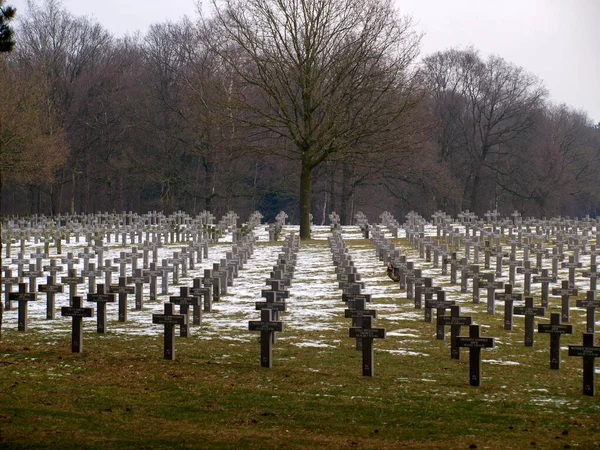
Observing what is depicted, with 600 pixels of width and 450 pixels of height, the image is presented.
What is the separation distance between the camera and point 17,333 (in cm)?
1446

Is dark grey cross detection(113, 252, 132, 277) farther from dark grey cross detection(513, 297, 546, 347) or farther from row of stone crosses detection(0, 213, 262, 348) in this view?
dark grey cross detection(513, 297, 546, 347)

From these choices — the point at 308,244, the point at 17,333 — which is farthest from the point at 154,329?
the point at 308,244

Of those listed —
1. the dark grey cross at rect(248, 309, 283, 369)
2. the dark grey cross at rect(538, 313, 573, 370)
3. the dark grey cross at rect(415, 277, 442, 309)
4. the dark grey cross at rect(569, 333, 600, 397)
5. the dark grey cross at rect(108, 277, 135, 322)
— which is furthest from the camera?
the dark grey cross at rect(415, 277, 442, 309)

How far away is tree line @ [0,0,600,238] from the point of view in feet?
119

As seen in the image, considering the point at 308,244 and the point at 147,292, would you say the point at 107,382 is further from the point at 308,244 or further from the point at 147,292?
the point at 308,244

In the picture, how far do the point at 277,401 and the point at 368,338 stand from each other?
1952 millimetres

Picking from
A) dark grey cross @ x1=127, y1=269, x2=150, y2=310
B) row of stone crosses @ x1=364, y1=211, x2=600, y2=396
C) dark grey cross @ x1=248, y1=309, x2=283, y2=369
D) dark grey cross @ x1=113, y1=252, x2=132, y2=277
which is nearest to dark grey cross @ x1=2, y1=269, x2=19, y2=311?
dark grey cross @ x1=127, y1=269, x2=150, y2=310

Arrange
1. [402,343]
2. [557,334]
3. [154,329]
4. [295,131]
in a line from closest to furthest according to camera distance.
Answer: [557,334] < [402,343] < [154,329] < [295,131]

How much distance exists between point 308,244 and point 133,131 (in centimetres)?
3004

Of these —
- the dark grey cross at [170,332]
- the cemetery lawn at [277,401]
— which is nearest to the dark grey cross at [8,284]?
the cemetery lawn at [277,401]

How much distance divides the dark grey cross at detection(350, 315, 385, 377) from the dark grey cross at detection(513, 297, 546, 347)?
135 inches

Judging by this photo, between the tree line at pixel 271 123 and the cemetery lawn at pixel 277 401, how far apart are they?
2403cm

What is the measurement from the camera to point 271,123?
41094 mm

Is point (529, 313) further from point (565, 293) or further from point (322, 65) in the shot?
point (322, 65)
